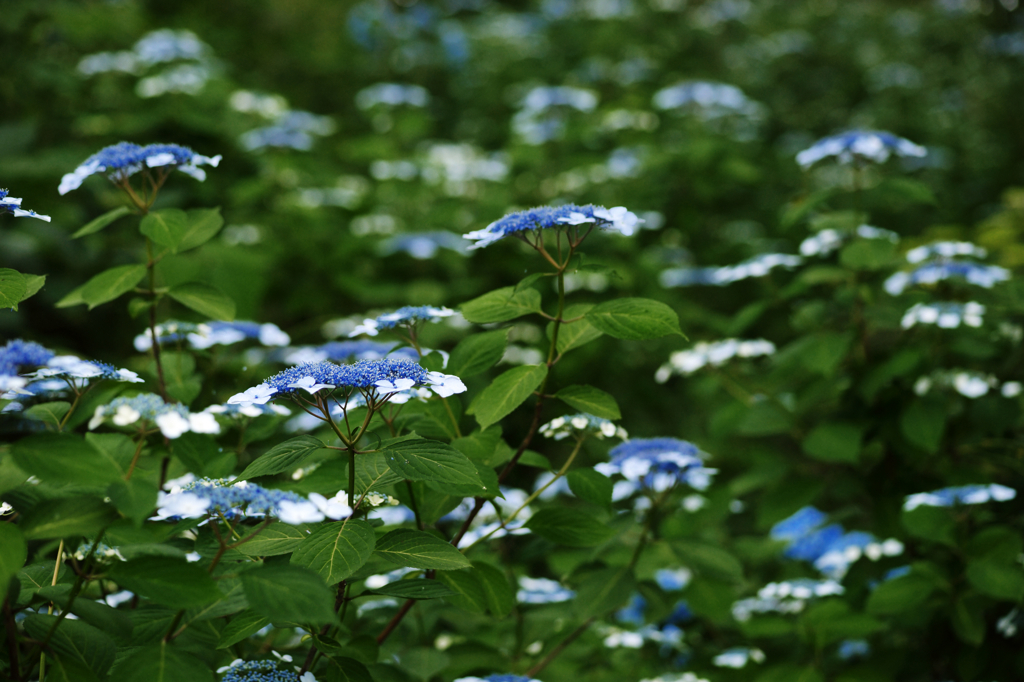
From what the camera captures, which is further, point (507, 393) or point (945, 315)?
point (945, 315)

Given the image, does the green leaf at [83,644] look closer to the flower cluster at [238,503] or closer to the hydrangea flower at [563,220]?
the flower cluster at [238,503]

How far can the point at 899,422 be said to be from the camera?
2.55 m

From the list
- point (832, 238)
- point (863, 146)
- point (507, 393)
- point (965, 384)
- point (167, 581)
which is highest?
point (863, 146)

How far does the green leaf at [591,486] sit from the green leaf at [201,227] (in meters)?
1.06

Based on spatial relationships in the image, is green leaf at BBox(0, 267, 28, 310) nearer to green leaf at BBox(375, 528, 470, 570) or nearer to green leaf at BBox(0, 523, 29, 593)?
green leaf at BBox(0, 523, 29, 593)

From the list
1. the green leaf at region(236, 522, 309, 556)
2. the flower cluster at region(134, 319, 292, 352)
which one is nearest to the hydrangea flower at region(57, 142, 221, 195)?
the flower cluster at region(134, 319, 292, 352)

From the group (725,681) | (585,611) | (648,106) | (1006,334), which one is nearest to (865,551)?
(725,681)

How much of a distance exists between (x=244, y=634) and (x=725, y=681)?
1706mm

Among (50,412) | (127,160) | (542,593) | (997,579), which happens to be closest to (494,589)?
(542,593)

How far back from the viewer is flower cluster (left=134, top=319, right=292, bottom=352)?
204cm

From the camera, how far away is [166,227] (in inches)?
68.6

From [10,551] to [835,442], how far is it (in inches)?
87.7

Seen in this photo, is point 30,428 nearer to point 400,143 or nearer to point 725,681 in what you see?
point 725,681

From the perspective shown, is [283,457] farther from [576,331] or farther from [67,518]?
[576,331]
